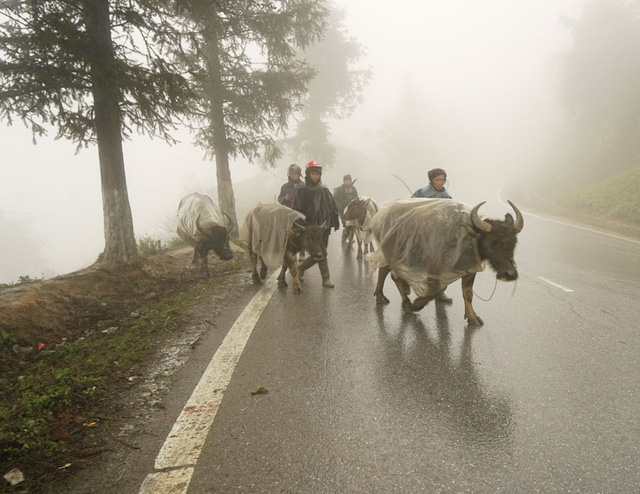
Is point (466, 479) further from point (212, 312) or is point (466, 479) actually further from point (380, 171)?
point (380, 171)

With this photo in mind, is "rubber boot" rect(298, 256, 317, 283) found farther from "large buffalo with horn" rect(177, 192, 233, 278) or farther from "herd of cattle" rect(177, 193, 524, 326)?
"large buffalo with horn" rect(177, 192, 233, 278)

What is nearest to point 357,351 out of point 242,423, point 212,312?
point 242,423

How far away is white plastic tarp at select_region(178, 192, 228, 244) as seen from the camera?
23.6 ft

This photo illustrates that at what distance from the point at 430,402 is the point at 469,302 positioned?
6.71 feet

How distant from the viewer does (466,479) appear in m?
2.00

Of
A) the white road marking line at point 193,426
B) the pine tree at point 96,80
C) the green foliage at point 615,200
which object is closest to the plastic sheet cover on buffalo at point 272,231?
the white road marking line at point 193,426

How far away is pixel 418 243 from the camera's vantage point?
14.6ft

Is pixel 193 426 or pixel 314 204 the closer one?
pixel 193 426

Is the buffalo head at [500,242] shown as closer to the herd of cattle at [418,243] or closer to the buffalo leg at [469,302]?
the herd of cattle at [418,243]

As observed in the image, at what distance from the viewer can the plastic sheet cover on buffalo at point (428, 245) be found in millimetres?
4148

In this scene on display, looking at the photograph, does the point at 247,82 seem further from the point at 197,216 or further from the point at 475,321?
the point at 475,321

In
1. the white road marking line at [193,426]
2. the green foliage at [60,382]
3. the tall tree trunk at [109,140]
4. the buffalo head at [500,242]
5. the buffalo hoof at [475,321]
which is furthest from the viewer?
the tall tree trunk at [109,140]

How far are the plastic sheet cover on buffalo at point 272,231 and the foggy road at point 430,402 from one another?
123 centimetres

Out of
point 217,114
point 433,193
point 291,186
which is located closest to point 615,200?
point 433,193
